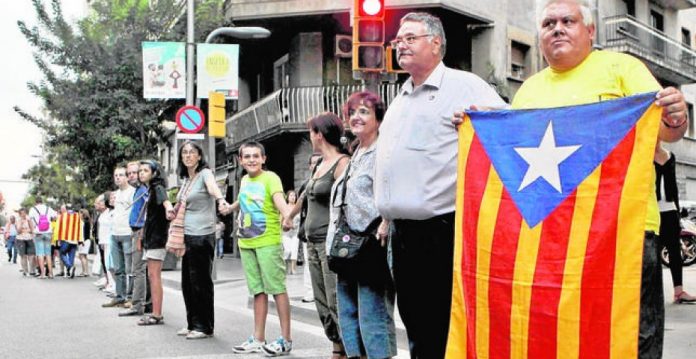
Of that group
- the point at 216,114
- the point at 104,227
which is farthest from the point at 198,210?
the point at 104,227

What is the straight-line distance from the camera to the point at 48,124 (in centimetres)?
2583

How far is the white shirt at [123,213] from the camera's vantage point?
10.9 m

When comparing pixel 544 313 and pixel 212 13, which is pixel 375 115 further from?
pixel 212 13

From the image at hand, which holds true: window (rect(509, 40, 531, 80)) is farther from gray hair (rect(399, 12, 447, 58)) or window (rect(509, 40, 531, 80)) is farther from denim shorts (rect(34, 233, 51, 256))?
gray hair (rect(399, 12, 447, 58))

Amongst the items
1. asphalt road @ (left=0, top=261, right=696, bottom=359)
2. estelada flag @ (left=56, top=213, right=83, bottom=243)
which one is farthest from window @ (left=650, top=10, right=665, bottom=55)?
estelada flag @ (left=56, top=213, right=83, bottom=243)

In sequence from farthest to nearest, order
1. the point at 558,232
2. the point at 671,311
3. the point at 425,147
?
the point at 671,311, the point at 425,147, the point at 558,232

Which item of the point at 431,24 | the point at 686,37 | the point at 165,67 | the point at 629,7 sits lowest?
the point at 431,24

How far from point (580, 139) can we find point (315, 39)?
70.1ft

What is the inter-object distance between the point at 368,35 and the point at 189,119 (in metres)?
7.76

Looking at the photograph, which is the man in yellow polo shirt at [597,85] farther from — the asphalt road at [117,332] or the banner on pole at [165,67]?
the banner on pole at [165,67]

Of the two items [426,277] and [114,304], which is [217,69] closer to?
[114,304]

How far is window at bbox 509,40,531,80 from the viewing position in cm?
2541

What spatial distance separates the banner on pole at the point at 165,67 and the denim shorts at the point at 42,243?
18.1ft

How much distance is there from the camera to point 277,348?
269 inches
